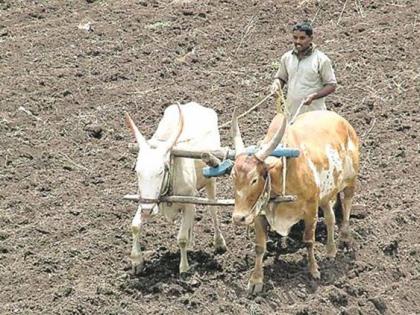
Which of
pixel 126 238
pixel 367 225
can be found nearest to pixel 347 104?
pixel 367 225

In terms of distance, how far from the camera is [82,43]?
14000mm

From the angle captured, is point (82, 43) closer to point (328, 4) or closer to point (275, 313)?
point (328, 4)

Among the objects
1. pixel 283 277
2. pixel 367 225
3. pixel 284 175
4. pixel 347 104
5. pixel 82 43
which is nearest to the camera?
pixel 284 175

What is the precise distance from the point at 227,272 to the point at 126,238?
45.8 inches

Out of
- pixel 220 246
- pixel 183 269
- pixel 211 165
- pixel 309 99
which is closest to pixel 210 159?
pixel 211 165

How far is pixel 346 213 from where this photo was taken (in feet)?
29.7

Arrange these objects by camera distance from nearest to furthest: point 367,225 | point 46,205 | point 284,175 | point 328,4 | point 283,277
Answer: point 284,175, point 283,277, point 367,225, point 46,205, point 328,4

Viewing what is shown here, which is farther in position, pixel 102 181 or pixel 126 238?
pixel 102 181

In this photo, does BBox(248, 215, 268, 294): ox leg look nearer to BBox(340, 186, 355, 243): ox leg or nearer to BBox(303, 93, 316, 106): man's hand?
BBox(340, 186, 355, 243): ox leg

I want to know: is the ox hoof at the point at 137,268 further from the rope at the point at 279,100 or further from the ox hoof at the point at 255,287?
the rope at the point at 279,100

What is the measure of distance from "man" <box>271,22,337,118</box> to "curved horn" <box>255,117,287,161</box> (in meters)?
1.43

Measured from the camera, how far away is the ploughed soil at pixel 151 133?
841 cm

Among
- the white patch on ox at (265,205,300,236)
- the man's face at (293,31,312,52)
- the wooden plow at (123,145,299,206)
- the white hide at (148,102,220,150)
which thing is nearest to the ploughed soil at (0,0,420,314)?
the white patch on ox at (265,205,300,236)

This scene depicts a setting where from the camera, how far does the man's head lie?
8.98 metres
